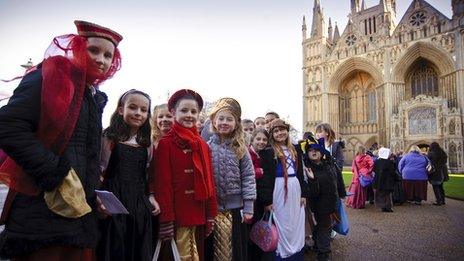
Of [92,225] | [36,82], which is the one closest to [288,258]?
[92,225]

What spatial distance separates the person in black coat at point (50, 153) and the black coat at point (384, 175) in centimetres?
860

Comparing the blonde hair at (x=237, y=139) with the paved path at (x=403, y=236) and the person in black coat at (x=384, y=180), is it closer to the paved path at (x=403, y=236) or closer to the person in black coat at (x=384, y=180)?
the paved path at (x=403, y=236)

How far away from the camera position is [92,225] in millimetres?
1628

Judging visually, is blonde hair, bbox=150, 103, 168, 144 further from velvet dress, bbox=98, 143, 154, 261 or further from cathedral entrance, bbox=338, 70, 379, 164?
cathedral entrance, bbox=338, 70, 379, 164

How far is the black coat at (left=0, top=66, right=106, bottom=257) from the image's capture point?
131 cm

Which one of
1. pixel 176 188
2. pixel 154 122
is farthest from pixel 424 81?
pixel 176 188

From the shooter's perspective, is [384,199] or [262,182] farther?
[384,199]

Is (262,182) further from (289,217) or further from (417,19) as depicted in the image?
(417,19)

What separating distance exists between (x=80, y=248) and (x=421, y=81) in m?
35.8

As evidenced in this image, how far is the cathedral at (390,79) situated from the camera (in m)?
26.2

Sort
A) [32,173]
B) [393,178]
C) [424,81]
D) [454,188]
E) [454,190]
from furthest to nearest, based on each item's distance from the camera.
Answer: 1. [424,81]
2. [454,188]
3. [454,190]
4. [393,178]
5. [32,173]

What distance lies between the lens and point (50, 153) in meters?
1.37

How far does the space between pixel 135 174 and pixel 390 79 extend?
32386mm

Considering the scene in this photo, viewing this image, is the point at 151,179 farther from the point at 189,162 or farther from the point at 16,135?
the point at 16,135
